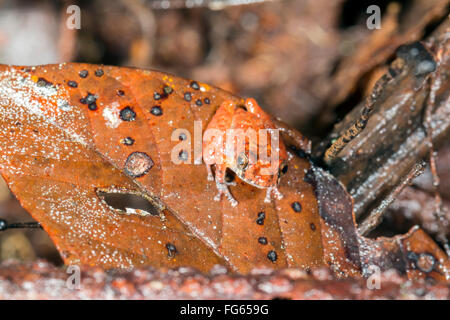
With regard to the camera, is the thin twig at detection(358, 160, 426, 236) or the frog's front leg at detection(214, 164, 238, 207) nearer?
the frog's front leg at detection(214, 164, 238, 207)

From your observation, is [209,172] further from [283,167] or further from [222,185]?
[283,167]

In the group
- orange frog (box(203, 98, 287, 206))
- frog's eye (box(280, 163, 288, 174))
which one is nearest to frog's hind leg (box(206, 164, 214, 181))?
orange frog (box(203, 98, 287, 206))

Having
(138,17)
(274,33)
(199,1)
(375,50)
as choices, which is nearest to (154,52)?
(138,17)

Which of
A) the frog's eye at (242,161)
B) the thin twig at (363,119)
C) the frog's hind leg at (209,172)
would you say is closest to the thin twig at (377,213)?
the thin twig at (363,119)

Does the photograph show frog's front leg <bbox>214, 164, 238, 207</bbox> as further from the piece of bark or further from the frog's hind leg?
the piece of bark

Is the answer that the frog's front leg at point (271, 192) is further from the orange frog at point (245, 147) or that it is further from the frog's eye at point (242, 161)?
the frog's eye at point (242, 161)

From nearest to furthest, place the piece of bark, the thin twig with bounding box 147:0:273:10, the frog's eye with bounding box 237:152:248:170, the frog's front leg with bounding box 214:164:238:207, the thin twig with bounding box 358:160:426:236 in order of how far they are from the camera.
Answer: the frog's front leg with bounding box 214:164:238:207, the thin twig with bounding box 358:160:426:236, the frog's eye with bounding box 237:152:248:170, the piece of bark, the thin twig with bounding box 147:0:273:10

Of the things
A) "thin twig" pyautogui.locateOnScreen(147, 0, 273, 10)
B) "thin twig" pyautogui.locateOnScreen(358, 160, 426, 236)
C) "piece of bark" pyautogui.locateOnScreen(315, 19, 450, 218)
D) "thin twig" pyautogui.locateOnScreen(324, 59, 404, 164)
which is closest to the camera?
→ "thin twig" pyautogui.locateOnScreen(324, 59, 404, 164)
